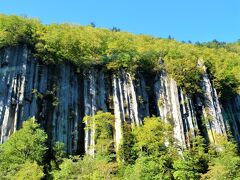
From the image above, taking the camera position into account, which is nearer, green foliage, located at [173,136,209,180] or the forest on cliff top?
Result: the forest on cliff top

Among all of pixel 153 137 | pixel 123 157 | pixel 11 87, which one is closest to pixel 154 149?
pixel 153 137

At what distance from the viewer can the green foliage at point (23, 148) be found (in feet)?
124

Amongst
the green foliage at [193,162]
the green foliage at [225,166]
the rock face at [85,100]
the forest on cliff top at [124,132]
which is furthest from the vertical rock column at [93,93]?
the green foliage at [225,166]

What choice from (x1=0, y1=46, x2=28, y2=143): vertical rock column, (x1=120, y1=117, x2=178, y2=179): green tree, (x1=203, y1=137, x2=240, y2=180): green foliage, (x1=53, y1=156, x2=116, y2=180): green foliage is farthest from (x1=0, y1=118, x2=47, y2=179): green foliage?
(x1=203, y1=137, x2=240, y2=180): green foliage

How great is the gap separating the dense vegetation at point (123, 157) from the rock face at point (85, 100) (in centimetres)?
159

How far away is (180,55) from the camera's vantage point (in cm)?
5812

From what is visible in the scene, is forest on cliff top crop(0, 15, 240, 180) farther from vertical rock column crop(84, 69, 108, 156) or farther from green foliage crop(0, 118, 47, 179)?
vertical rock column crop(84, 69, 108, 156)

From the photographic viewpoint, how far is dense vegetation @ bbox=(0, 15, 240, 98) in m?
50.8

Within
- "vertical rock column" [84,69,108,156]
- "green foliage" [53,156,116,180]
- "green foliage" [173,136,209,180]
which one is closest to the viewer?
"green foliage" [53,156,116,180]

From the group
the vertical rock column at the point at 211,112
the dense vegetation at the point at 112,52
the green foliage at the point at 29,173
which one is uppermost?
the dense vegetation at the point at 112,52

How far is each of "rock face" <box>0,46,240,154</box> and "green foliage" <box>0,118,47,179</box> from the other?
3.28 m

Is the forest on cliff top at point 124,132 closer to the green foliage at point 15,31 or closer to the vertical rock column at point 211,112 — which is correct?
the green foliage at point 15,31

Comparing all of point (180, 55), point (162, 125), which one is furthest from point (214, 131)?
point (180, 55)

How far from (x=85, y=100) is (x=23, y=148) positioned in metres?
13.2
